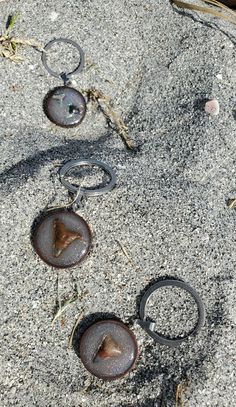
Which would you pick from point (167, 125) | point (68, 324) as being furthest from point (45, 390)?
point (167, 125)

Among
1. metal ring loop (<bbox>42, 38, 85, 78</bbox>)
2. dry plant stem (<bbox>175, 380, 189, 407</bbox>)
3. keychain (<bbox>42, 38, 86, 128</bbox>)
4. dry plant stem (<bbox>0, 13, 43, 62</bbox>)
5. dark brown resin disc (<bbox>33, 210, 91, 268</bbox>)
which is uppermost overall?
dry plant stem (<bbox>0, 13, 43, 62</bbox>)

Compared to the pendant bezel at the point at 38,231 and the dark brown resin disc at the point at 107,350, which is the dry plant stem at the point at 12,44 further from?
the dark brown resin disc at the point at 107,350

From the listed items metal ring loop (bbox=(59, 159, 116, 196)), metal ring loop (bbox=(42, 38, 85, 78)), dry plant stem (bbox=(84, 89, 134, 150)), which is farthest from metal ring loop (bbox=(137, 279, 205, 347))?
metal ring loop (bbox=(42, 38, 85, 78))

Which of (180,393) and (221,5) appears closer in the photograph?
(180,393)

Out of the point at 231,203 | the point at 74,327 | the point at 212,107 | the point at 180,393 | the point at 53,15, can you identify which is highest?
the point at 53,15

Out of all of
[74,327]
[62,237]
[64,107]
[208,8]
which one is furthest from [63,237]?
[208,8]

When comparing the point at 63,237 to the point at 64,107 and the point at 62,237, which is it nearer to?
the point at 62,237

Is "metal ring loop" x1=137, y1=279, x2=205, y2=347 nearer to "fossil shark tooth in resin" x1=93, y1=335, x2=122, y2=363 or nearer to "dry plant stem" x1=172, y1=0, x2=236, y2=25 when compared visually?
"fossil shark tooth in resin" x1=93, y1=335, x2=122, y2=363
